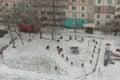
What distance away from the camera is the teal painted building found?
249ft

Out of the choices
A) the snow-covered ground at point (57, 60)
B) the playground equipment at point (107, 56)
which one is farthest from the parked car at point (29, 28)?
the playground equipment at point (107, 56)

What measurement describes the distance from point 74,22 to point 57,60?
62.1 ft

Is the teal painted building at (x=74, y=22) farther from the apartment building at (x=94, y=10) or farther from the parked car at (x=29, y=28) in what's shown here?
the parked car at (x=29, y=28)

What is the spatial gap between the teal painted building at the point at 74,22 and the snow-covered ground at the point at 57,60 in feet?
15.1

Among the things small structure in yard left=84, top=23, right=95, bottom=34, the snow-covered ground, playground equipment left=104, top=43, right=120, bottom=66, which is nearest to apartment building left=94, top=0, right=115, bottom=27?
small structure in yard left=84, top=23, right=95, bottom=34

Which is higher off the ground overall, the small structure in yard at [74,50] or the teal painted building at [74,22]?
the teal painted building at [74,22]

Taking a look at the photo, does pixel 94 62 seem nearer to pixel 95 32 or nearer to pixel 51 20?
pixel 95 32

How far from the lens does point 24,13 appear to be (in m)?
75.4

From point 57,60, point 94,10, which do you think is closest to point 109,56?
point 57,60

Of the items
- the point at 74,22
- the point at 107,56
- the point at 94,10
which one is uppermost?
the point at 94,10

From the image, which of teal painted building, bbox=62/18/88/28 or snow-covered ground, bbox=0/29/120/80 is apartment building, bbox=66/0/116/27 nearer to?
teal painted building, bbox=62/18/88/28

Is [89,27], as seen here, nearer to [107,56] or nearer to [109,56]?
[109,56]

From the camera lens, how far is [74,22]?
76312 mm

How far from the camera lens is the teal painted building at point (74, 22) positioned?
75.9m
